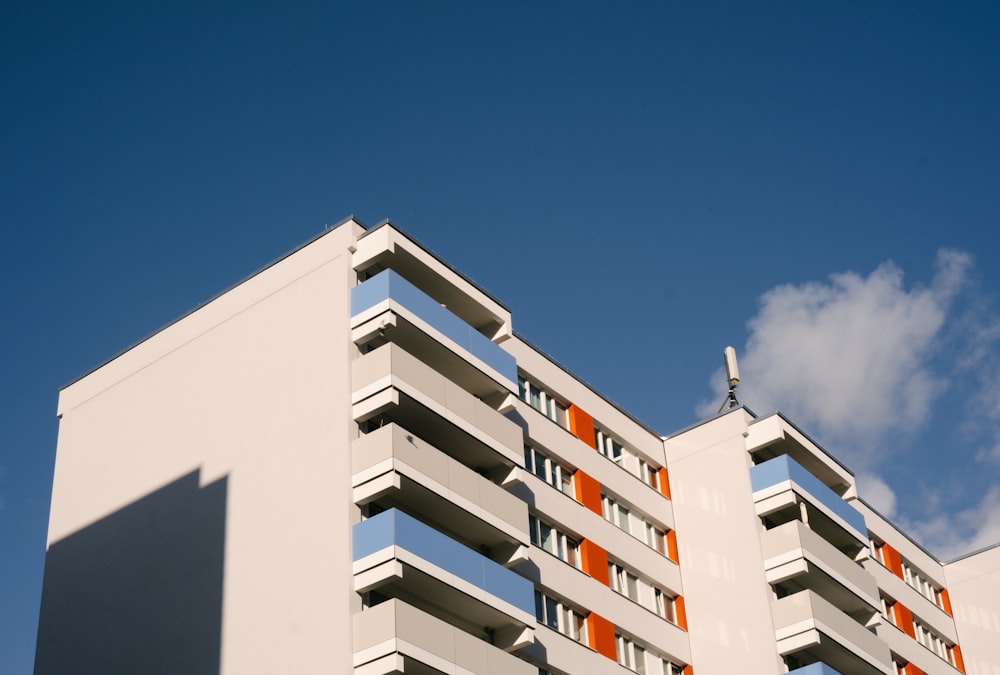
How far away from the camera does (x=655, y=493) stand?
172ft

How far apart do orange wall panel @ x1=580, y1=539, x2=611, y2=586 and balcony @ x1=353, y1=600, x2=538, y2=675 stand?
831 cm

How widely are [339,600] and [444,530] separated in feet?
18.5

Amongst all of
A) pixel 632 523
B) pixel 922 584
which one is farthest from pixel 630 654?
pixel 922 584

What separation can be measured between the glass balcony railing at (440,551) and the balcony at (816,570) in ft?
38.1

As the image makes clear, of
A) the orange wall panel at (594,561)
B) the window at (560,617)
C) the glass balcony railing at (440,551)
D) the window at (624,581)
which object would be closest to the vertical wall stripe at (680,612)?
the window at (624,581)

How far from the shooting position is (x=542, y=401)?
49500mm

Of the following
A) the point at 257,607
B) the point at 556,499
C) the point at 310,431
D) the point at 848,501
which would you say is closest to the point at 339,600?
the point at 257,607

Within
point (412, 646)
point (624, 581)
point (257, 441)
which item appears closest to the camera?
point (412, 646)

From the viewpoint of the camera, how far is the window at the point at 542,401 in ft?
160

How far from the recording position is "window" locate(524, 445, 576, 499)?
47.2 m

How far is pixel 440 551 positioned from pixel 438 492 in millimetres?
1819

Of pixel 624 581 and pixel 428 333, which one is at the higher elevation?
pixel 428 333

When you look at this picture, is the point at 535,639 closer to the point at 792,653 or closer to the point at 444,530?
the point at 444,530

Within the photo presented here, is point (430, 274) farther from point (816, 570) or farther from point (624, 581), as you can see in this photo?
point (816, 570)
